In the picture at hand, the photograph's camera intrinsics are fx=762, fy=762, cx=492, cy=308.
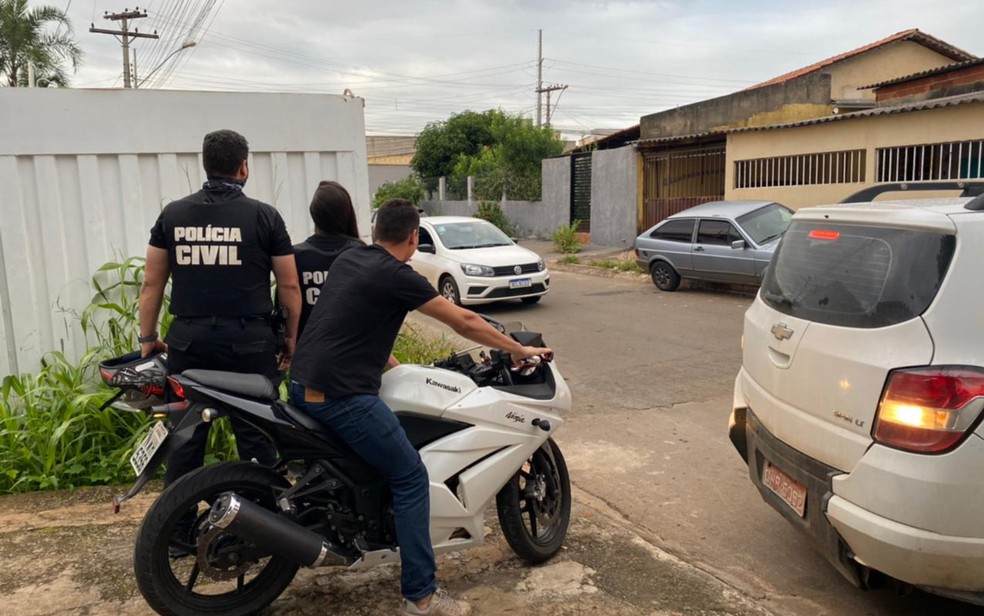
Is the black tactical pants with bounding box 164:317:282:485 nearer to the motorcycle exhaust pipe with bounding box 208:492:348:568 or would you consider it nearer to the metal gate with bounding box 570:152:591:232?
the motorcycle exhaust pipe with bounding box 208:492:348:568

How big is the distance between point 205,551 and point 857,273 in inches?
111

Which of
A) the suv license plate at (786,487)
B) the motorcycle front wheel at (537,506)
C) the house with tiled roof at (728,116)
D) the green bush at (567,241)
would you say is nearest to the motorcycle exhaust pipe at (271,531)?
the motorcycle front wheel at (537,506)

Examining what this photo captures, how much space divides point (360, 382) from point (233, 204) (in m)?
1.23

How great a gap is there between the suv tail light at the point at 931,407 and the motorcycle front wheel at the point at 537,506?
1.52 m

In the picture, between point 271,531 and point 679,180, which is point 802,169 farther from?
point 271,531

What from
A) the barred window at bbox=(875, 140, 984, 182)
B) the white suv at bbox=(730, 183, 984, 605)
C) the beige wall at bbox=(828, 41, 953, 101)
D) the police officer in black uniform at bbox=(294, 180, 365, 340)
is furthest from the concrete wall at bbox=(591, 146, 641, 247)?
the white suv at bbox=(730, 183, 984, 605)

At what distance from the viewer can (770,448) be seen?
3.45 metres

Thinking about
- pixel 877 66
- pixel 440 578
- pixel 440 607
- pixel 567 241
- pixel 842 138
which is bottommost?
pixel 440 578

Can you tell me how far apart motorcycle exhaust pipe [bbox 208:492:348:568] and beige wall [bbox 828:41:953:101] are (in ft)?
69.1

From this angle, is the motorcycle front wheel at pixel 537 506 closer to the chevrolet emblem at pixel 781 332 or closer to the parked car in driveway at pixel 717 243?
the chevrolet emblem at pixel 781 332

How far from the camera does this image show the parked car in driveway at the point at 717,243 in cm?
1189

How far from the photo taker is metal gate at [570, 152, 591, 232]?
874 inches

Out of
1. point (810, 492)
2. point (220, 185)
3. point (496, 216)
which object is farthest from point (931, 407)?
point (496, 216)

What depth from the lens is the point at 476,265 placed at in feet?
38.2
